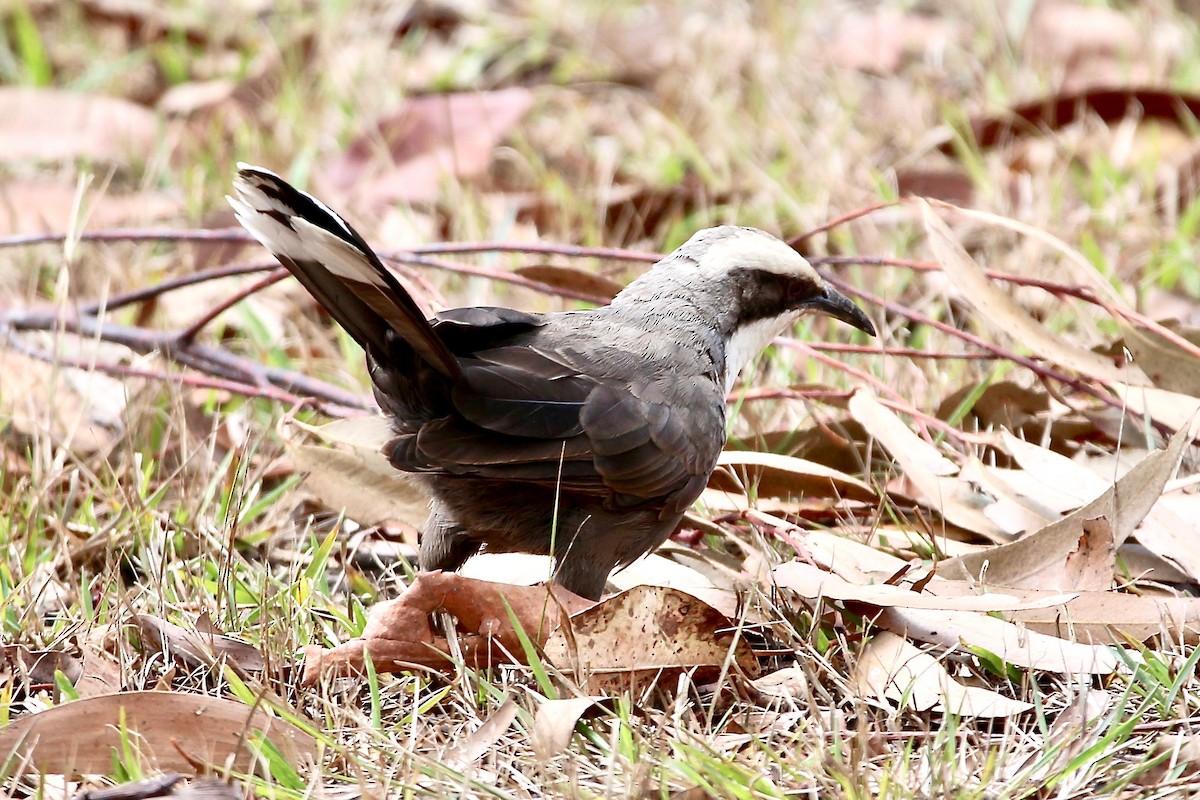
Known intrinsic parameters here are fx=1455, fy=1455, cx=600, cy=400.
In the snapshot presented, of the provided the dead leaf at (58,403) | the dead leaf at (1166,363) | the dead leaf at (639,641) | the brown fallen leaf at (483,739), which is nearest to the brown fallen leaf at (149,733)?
the brown fallen leaf at (483,739)

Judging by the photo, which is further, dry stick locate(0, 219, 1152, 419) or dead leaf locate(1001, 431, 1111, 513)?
dry stick locate(0, 219, 1152, 419)

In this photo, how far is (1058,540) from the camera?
125 inches

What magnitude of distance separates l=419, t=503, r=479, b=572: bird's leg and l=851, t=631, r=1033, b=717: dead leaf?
37.0 inches

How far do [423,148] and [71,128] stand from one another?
Answer: 1.45m

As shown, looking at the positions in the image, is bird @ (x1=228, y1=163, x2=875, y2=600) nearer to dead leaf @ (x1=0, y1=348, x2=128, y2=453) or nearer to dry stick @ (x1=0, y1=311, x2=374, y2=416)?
dry stick @ (x1=0, y1=311, x2=374, y2=416)

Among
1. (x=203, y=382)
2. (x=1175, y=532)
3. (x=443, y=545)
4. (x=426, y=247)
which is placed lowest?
(x=1175, y=532)

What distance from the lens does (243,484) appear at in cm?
337

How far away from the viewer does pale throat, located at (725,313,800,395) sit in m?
3.56

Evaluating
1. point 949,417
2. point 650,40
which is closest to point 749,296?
point 949,417

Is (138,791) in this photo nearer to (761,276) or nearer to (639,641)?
(639,641)

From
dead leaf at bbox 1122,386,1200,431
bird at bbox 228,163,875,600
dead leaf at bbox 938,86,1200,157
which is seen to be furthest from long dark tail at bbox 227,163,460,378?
dead leaf at bbox 938,86,1200,157

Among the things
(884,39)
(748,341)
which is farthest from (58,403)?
(884,39)

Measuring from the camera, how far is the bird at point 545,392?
2.88 meters

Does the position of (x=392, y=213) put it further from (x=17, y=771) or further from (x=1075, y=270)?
(x=17, y=771)
